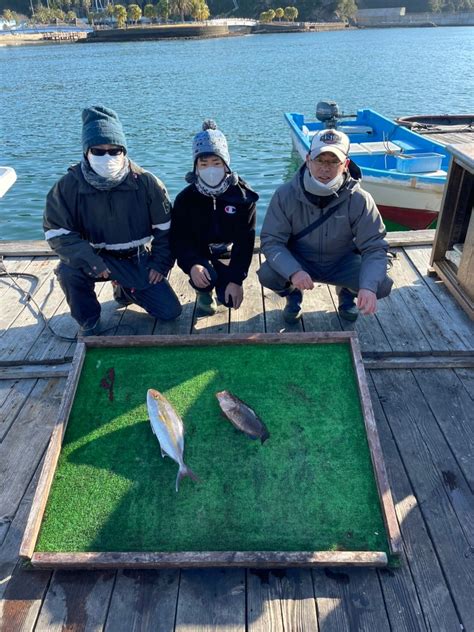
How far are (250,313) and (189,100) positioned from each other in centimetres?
2434

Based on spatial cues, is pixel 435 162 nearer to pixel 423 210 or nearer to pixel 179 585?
pixel 423 210

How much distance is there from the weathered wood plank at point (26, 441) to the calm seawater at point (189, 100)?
7787 millimetres

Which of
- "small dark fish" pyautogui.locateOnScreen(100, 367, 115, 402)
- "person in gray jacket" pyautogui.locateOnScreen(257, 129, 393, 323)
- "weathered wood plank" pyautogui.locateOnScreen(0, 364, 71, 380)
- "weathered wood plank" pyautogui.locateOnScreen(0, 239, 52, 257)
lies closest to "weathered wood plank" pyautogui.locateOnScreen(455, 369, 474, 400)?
"person in gray jacket" pyautogui.locateOnScreen(257, 129, 393, 323)

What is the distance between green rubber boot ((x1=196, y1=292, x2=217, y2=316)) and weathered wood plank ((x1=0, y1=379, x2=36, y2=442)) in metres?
1.50

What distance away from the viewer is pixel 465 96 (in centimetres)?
2417

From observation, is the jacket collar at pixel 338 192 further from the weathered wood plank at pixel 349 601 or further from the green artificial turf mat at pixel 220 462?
the weathered wood plank at pixel 349 601

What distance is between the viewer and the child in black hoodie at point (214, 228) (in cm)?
346

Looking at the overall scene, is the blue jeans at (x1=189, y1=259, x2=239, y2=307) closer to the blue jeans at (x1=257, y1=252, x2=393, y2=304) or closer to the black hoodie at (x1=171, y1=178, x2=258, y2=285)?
the black hoodie at (x1=171, y1=178, x2=258, y2=285)

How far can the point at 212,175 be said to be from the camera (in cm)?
338

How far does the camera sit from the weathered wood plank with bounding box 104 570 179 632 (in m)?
1.99

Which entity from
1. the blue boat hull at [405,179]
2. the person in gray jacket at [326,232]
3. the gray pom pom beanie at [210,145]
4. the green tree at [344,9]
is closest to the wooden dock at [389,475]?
the person in gray jacket at [326,232]

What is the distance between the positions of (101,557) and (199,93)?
2905 cm

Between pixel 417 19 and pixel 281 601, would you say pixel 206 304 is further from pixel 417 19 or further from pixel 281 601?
pixel 417 19

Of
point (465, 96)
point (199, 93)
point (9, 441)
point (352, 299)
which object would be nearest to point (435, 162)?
point (352, 299)
